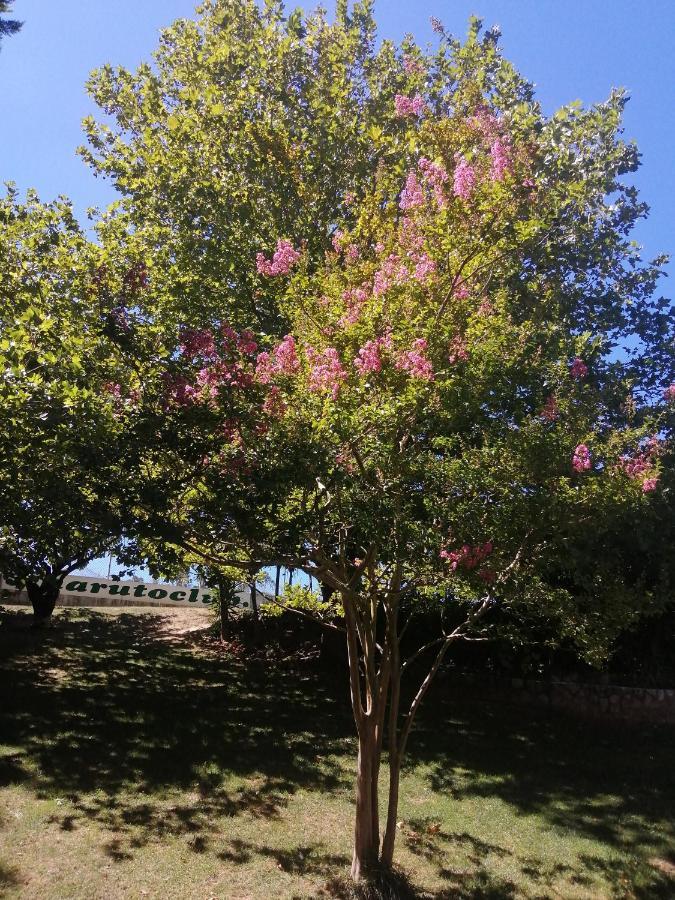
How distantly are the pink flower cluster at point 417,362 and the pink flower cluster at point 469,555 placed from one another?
1363 mm

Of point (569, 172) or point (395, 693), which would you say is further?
Result: point (569, 172)

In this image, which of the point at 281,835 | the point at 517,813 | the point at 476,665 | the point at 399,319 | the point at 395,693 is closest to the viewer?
the point at 399,319

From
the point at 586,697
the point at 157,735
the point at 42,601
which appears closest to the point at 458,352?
the point at 157,735

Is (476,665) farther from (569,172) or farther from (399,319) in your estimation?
(399,319)

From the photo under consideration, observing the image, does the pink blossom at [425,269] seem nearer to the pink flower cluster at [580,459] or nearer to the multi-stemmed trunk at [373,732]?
the pink flower cluster at [580,459]

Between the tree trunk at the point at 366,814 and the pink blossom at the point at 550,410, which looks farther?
the tree trunk at the point at 366,814

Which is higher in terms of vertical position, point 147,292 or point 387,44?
point 387,44

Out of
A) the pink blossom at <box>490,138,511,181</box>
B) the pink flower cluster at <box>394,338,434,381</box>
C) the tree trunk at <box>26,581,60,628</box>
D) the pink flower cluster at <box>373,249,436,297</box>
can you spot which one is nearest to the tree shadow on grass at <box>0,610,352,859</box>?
the tree trunk at <box>26,581,60,628</box>

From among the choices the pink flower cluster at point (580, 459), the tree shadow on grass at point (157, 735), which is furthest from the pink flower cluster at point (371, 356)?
the tree shadow on grass at point (157, 735)

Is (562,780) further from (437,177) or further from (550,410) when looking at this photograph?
(437,177)

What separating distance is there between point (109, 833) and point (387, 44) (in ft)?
36.5

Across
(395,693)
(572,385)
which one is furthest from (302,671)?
(572,385)

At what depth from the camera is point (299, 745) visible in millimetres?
9734

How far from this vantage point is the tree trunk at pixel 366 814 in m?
5.77
